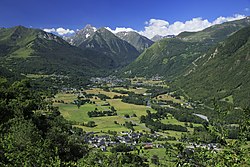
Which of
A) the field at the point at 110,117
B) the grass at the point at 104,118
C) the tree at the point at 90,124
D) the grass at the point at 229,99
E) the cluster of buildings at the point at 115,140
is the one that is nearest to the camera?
the cluster of buildings at the point at 115,140

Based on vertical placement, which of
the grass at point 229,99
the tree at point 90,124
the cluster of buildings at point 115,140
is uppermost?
the grass at point 229,99

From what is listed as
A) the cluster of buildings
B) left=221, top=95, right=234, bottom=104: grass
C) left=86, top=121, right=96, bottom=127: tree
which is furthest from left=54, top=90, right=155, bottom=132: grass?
left=221, top=95, right=234, bottom=104: grass

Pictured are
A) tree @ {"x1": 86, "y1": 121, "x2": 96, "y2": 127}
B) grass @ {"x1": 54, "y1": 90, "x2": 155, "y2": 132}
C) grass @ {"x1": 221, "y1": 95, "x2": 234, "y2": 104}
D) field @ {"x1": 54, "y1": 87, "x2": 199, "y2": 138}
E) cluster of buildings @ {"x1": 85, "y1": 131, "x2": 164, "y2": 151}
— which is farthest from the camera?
grass @ {"x1": 221, "y1": 95, "x2": 234, "y2": 104}

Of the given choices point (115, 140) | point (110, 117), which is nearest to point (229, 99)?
point (110, 117)

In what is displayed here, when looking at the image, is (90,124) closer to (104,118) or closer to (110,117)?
(104,118)

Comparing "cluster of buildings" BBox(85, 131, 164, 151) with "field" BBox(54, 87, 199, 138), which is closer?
"cluster of buildings" BBox(85, 131, 164, 151)

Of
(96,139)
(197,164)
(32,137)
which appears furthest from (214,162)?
(96,139)

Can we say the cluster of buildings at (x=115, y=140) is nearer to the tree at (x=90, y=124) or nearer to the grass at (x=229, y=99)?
the tree at (x=90, y=124)

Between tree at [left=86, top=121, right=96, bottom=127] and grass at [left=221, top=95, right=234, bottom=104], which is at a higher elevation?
grass at [left=221, top=95, right=234, bottom=104]

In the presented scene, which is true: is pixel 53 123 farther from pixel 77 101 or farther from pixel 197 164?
pixel 77 101

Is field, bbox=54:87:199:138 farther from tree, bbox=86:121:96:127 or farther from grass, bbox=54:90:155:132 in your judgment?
tree, bbox=86:121:96:127

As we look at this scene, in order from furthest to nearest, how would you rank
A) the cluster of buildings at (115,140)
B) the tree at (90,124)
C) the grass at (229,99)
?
1. the grass at (229,99)
2. the tree at (90,124)
3. the cluster of buildings at (115,140)

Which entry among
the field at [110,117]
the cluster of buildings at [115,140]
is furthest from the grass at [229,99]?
the cluster of buildings at [115,140]

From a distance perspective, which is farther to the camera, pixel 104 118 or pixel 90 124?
pixel 104 118
